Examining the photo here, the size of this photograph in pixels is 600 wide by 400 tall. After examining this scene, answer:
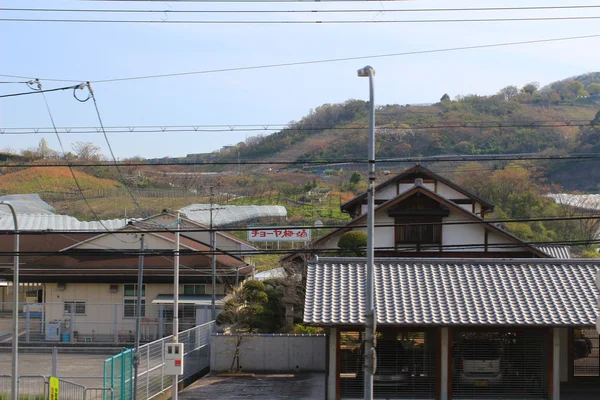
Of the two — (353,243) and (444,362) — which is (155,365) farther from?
(353,243)

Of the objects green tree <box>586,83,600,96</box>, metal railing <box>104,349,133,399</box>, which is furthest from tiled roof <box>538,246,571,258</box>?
green tree <box>586,83,600,96</box>

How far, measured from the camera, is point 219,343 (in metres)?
27.7

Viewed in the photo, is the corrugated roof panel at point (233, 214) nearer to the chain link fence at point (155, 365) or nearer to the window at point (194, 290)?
the window at point (194, 290)

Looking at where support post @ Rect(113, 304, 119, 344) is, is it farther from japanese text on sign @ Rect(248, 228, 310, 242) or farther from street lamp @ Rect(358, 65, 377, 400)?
street lamp @ Rect(358, 65, 377, 400)

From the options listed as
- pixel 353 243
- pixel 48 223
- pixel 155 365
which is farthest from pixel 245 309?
pixel 48 223

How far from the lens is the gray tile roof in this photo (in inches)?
764

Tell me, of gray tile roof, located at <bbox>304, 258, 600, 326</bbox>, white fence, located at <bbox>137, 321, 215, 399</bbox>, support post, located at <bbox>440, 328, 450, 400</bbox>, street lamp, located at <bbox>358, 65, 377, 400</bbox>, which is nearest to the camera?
street lamp, located at <bbox>358, 65, 377, 400</bbox>

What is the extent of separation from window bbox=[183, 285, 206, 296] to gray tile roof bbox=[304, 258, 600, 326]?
17.8m

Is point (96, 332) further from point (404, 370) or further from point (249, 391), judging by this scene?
point (404, 370)

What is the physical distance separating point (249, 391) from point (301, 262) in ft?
38.1

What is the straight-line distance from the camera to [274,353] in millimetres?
27703

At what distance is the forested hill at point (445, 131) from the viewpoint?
9019cm

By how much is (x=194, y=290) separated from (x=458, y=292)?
20820 millimetres

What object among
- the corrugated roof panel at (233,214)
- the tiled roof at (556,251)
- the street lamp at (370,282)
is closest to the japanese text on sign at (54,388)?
the street lamp at (370,282)
